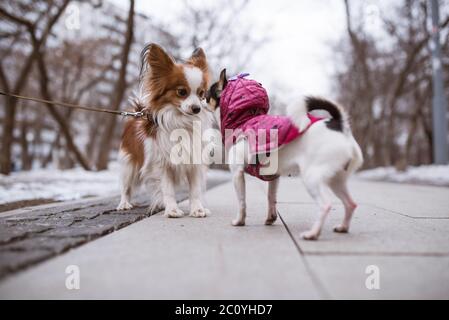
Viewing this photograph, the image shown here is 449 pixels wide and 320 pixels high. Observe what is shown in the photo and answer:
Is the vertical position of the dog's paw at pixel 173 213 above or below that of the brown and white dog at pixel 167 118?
below

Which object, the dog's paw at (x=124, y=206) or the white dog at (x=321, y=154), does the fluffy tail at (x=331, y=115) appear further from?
the dog's paw at (x=124, y=206)

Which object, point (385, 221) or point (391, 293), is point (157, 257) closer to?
point (391, 293)

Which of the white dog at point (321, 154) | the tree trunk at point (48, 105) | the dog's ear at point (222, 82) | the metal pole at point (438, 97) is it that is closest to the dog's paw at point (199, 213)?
the white dog at point (321, 154)

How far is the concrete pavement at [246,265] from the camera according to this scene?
5.17 ft

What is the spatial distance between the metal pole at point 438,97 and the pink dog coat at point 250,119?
11.3 metres

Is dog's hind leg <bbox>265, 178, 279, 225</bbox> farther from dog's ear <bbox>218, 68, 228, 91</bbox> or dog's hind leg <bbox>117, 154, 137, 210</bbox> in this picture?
dog's hind leg <bbox>117, 154, 137, 210</bbox>

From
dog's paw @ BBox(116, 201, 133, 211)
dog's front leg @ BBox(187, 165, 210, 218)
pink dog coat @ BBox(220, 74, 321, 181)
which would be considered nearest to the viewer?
pink dog coat @ BBox(220, 74, 321, 181)

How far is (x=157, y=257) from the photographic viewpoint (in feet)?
6.76

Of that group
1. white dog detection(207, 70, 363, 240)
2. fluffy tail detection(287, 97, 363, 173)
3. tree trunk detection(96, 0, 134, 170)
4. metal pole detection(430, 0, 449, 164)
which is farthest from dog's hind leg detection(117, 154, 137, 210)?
metal pole detection(430, 0, 449, 164)

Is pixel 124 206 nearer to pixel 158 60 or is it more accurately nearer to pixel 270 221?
pixel 158 60

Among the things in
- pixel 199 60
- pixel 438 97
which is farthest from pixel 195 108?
pixel 438 97

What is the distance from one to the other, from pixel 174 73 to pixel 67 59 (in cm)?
1894

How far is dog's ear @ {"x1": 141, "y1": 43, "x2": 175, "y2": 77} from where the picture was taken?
3551 mm

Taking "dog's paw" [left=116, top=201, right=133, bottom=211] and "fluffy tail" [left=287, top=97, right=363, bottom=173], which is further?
"dog's paw" [left=116, top=201, right=133, bottom=211]
